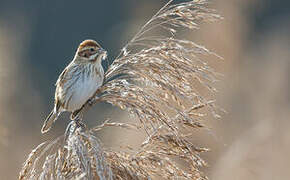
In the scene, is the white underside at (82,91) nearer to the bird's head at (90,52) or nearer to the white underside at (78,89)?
the white underside at (78,89)

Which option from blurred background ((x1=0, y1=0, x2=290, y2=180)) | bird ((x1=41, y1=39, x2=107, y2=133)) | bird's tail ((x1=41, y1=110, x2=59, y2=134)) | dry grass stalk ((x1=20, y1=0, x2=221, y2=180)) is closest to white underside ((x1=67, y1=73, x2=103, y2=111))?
bird ((x1=41, y1=39, x2=107, y2=133))

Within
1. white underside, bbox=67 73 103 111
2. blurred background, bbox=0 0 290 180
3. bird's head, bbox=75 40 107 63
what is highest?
bird's head, bbox=75 40 107 63

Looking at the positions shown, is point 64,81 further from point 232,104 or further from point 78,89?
point 232,104

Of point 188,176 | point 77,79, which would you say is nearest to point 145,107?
point 188,176

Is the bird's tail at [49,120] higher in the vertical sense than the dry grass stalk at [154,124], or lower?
lower

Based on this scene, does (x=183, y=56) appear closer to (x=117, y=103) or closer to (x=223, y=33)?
(x=117, y=103)

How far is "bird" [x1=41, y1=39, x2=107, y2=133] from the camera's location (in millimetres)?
3398

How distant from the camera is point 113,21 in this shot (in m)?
12.9

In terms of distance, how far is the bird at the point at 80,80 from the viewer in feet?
11.1

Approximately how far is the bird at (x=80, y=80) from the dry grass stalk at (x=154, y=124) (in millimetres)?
834

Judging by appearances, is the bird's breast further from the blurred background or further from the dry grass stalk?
the dry grass stalk

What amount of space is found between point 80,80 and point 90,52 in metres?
0.16

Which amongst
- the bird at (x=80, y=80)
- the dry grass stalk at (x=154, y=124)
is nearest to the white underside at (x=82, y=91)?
the bird at (x=80, y=80)

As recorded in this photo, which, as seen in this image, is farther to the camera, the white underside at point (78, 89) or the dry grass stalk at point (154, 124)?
the white underside at point (78, 89)
